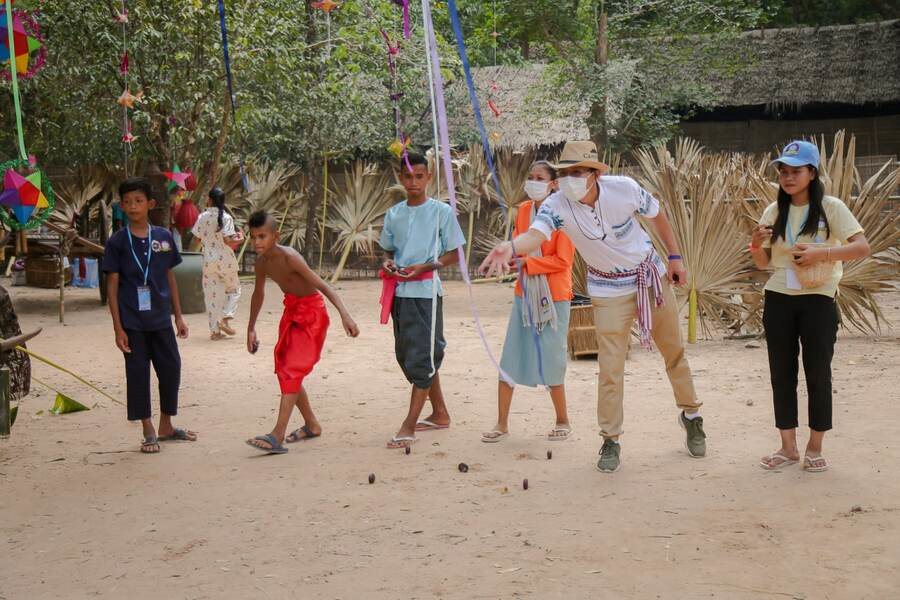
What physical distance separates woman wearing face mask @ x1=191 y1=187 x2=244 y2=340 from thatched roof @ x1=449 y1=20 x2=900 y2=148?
24.8 ft

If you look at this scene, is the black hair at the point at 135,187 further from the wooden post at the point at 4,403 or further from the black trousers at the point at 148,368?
the wooden post at the point at 4,403

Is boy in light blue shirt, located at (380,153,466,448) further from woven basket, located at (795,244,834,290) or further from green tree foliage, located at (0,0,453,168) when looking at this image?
green tree foliage, located at (0,0,453,168)

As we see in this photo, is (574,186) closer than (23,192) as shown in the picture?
Yes

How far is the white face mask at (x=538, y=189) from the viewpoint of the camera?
5527 mm

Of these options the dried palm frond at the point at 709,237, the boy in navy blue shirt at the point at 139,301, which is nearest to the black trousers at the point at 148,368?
the boy in navy blue shirt at the point at 139,301

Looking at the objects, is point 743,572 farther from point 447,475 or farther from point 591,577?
point 447,475

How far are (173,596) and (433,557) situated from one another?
92cm

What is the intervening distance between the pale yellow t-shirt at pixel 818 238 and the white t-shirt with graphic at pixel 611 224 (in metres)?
0.55

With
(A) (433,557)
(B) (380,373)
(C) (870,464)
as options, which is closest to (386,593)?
(A) (433,557)

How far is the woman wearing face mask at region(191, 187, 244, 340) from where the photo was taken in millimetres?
10164

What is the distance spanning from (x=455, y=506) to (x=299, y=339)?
1.58 meters

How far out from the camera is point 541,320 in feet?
18.0

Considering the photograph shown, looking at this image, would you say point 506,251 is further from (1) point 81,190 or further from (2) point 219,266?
(1) point 81,190

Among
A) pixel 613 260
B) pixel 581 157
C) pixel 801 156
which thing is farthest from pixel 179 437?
pixel 801 156
